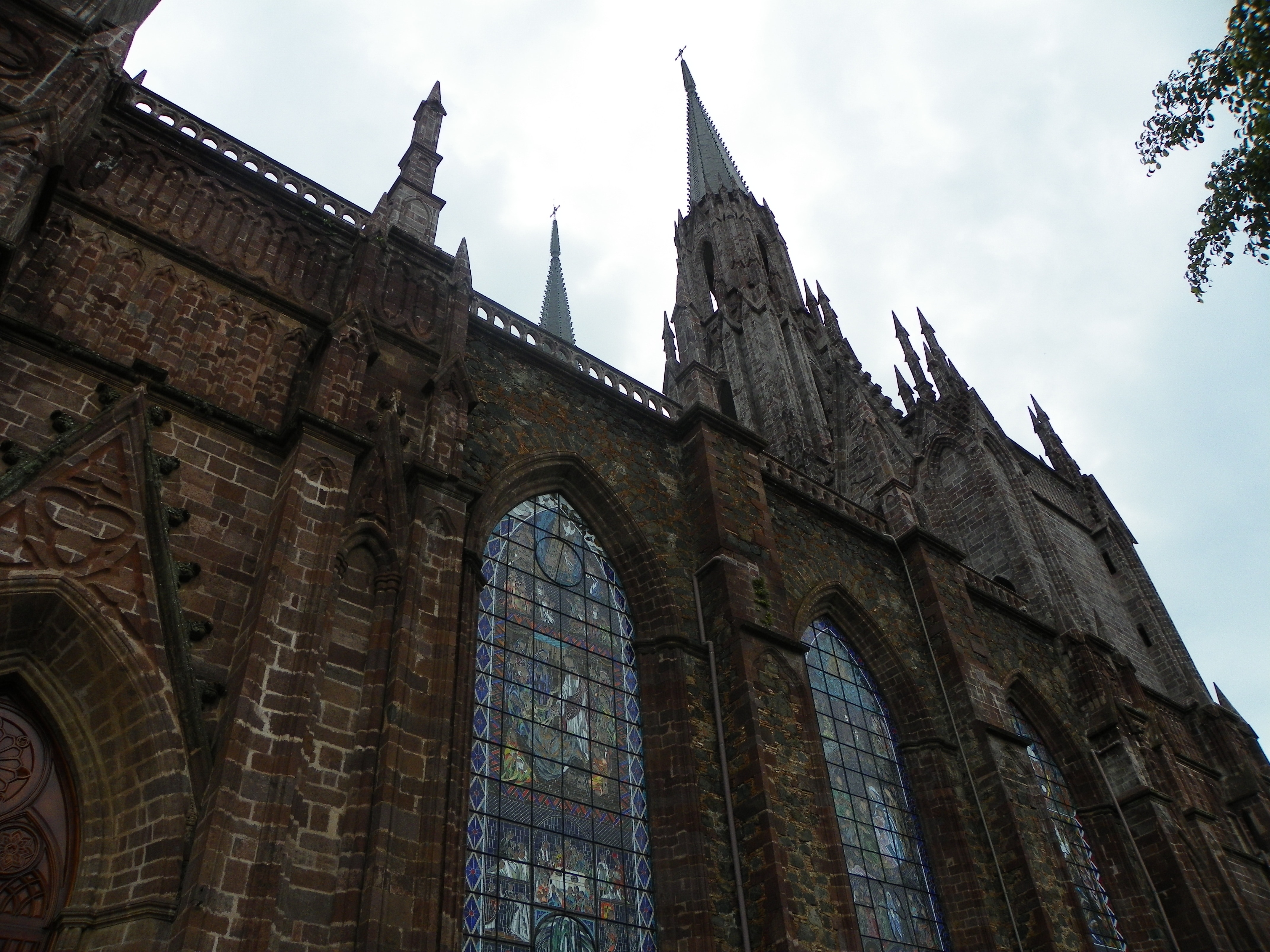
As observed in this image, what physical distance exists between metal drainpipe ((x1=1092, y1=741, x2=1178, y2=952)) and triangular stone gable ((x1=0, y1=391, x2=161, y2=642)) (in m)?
14.9

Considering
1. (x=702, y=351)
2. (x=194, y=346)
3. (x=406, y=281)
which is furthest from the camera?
(x=702, y=351)

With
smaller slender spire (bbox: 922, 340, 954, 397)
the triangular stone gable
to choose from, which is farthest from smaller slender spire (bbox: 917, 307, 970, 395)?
the triangular stone gable

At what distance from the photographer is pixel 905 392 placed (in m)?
28.0

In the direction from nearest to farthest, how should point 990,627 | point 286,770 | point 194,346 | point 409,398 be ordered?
point 286,770
point 194,346
point 409,398
point 990,627

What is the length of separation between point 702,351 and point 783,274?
2404cm

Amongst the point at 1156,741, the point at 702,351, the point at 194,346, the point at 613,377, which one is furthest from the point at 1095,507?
the point at 194,346

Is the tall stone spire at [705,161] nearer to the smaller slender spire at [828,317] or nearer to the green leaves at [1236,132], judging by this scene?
the smaller slender spire at [828,317]

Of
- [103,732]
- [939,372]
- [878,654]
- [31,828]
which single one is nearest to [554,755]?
[103,732]

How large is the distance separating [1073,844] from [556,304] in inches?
990

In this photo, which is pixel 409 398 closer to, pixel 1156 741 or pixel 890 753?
pixel 890 753

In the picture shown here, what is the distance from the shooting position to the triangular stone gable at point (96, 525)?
638 centimetres

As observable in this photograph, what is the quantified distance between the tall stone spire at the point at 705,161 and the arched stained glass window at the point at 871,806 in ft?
99.1

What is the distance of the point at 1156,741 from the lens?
17312 millimetres

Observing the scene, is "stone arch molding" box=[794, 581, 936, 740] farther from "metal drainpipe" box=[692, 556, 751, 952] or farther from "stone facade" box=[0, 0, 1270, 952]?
"metal drainpipe" box=[692, 556, 751, 952]
